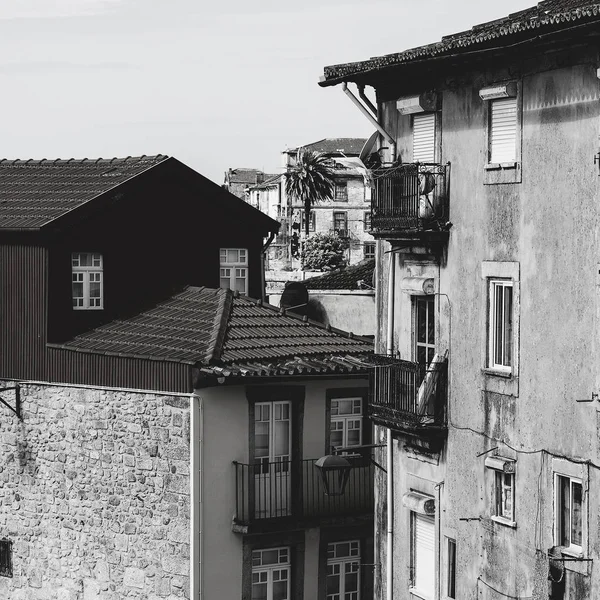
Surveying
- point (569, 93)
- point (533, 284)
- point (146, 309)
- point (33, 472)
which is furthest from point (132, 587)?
point (569, 93)

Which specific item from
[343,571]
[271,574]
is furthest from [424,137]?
[343,571]

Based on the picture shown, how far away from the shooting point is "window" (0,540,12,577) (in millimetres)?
32844

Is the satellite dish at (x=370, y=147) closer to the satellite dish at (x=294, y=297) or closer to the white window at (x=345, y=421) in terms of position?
the white window at (x=345, y=421)

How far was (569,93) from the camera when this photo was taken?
73.5 ft

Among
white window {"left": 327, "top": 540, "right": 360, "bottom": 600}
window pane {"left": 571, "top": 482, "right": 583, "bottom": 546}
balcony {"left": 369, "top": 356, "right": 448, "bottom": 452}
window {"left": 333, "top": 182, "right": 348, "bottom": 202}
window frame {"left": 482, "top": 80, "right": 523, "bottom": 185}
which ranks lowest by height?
white window {"left": 327, "top": 540, "right": 360, "bottom": 600}

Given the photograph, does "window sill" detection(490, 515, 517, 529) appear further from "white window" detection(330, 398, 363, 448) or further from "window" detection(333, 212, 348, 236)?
"window" detection(333, 212, 348, 236)

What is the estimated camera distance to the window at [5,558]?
32.8 metres

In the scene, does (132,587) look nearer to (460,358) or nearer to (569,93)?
(460,358)

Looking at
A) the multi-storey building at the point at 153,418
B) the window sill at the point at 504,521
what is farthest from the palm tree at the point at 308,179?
the window sill at the point at 504,521

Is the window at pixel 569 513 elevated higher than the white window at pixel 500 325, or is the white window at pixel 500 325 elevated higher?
the white window at pixel 500 325

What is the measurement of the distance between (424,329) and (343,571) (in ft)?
25.2

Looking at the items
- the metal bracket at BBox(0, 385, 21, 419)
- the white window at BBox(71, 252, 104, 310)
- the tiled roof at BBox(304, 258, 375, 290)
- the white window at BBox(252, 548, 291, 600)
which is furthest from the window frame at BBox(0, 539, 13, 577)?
the tiled roof at BBox(304, 258, 375, 290)

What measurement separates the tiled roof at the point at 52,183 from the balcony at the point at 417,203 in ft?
28.5

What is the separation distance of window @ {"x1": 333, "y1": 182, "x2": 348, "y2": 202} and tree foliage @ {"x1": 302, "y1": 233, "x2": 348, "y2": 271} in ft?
27.9
